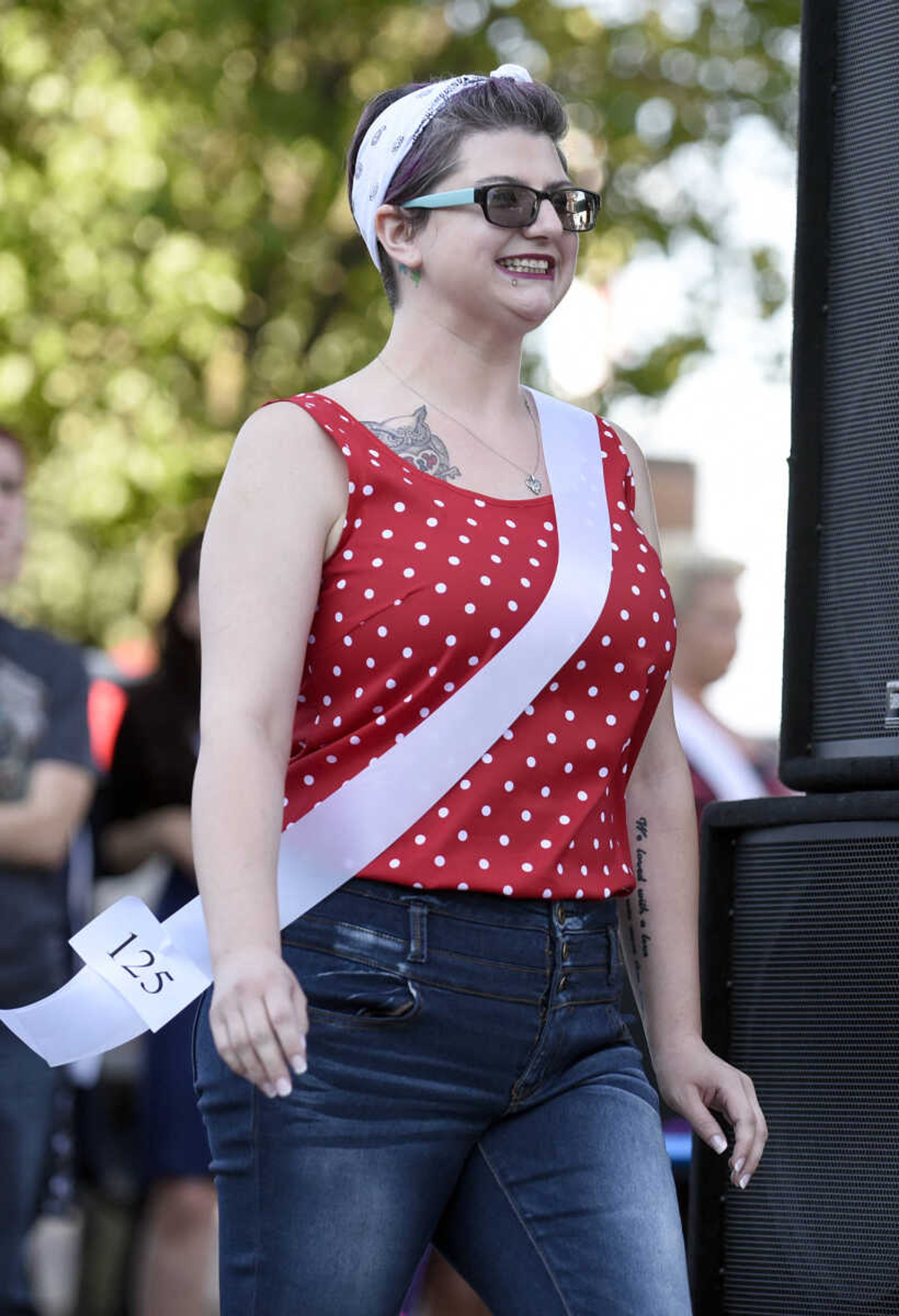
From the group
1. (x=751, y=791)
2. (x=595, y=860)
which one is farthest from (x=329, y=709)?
(x=751, y=791)

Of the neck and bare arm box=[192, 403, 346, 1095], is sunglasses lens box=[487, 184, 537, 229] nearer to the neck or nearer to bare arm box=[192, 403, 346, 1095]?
the neck

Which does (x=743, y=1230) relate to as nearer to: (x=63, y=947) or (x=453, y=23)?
(x=63, y=947)

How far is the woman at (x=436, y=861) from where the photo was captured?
2.45 meters

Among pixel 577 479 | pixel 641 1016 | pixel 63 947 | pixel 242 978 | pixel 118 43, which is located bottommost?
pixel 63 947

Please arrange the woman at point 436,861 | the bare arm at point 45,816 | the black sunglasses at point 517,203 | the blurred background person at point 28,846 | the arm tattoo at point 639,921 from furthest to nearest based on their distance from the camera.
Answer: the bare arm at point 45,816 → the blurred background person at point 28,846 → the arm tattoo at point 639,921 → the black sunglasses at point 517,203 → the woman at point 436,861

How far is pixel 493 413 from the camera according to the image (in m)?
2.77

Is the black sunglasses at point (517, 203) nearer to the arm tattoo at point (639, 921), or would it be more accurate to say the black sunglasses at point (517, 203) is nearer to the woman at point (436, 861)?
the woman at point (436, 861)

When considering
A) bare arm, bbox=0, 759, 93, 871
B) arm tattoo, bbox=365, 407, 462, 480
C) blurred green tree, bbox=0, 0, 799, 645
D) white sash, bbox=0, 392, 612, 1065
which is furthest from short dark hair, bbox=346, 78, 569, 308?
blurred green tree, bbox=0, 0, 799, 645

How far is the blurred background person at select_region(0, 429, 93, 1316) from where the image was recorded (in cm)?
467

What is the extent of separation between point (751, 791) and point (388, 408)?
9.89ft

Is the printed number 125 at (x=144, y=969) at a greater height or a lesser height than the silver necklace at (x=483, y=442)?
lesser

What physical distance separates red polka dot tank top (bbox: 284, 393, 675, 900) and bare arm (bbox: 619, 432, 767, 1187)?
188 mm

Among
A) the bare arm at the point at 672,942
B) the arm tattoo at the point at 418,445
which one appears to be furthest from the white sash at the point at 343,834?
the bare arm at the point at 672,942

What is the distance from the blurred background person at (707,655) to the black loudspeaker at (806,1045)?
2.35m
